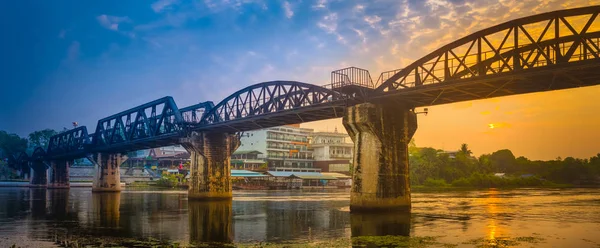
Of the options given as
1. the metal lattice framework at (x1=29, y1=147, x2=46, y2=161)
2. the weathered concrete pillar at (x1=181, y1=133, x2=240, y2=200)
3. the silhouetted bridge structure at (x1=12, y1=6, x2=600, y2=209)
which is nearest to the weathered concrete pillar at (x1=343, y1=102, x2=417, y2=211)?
the silhouetted bridge structure at (x1=12, y1=6, x2=600, y2=209)

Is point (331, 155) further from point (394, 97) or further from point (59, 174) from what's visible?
point (394, 97)

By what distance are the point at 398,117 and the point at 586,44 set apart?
774 inches

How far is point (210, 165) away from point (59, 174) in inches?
3767

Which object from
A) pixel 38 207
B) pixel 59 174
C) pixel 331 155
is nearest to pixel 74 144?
pixel 59 174

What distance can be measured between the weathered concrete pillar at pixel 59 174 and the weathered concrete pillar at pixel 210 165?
88.3 m

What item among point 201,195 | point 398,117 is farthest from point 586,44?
point 201,195

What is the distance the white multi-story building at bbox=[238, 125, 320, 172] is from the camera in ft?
594

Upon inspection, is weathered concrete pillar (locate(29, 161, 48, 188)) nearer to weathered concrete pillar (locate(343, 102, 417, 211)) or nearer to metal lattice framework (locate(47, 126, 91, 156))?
metal lattice framework (locate(47, 126, 91, 156))

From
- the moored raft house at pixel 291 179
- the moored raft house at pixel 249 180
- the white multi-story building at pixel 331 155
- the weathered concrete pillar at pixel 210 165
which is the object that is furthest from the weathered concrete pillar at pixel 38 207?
the white multi-story building at pixel 331 155

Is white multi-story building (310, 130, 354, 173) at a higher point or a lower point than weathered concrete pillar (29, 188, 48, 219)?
higher

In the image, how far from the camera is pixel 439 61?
1810 inches

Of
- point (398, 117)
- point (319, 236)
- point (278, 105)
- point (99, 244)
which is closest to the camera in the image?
point (99, 244)

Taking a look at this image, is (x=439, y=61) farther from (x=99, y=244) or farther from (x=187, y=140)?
(x=187, y=140)

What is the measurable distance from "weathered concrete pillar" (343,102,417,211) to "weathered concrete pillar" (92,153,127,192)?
83.7 meters
